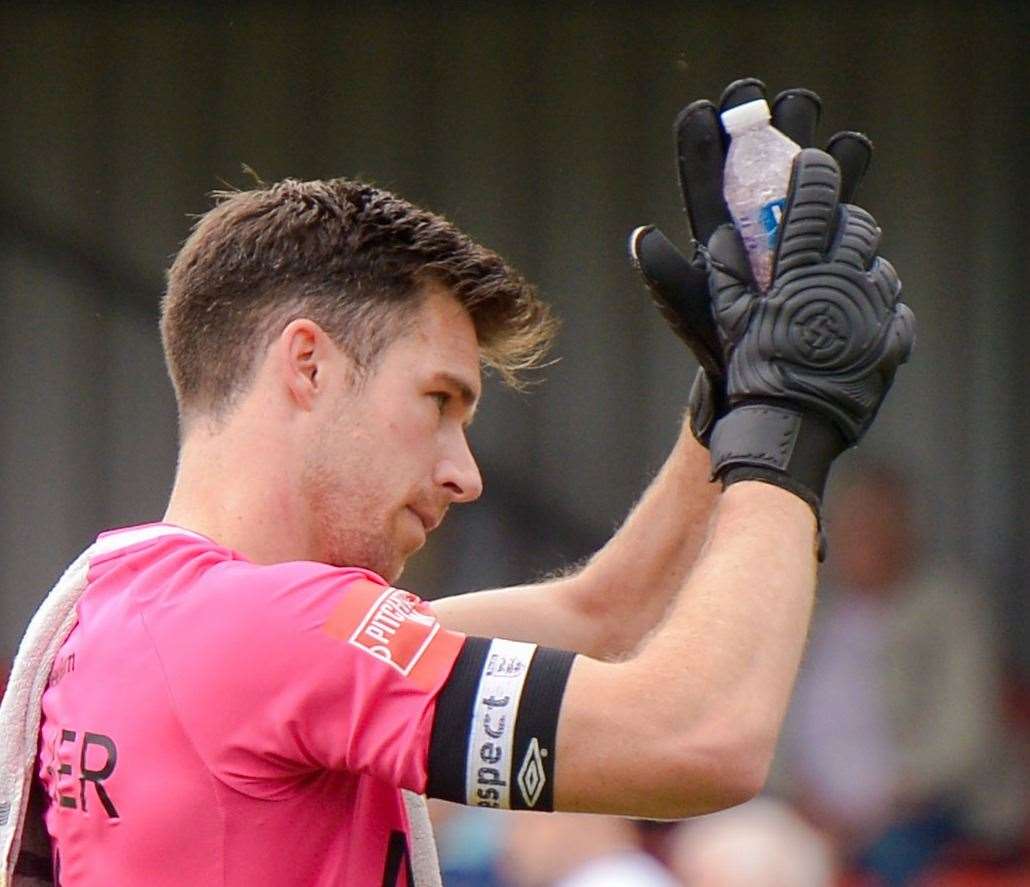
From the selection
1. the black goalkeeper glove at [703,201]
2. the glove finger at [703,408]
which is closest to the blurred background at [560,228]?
the glove finger at [703,408]

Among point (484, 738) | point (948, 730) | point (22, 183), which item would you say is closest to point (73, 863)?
point (484, 738)

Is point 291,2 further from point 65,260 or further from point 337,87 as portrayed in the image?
point 65,260

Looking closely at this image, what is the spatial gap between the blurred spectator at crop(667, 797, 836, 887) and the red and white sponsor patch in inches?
69.0

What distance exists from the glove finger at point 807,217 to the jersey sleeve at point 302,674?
1.47 feet

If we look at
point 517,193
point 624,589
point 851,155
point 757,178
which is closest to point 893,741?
point 517,193

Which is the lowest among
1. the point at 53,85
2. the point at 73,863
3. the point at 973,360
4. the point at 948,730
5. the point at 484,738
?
the point at 948,730

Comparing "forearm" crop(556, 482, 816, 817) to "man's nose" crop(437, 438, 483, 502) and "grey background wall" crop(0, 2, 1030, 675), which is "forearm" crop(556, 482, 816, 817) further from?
"grey background wall" crop(0, 2, 1030, 675)

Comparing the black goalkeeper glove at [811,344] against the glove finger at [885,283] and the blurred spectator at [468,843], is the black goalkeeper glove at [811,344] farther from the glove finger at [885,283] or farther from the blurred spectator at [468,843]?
the blurred spectator at [468,843]

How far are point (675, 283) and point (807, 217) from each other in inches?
5.8

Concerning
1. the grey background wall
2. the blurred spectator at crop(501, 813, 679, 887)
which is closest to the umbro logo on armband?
the blurred spectator at crop(501, 813, 679, 887)

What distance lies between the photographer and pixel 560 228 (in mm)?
4590

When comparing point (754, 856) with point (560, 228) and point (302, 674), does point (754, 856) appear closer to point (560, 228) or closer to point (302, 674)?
point (560, 228)

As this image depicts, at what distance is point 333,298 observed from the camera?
→ 68.9 inches

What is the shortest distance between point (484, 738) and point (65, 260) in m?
3.46
